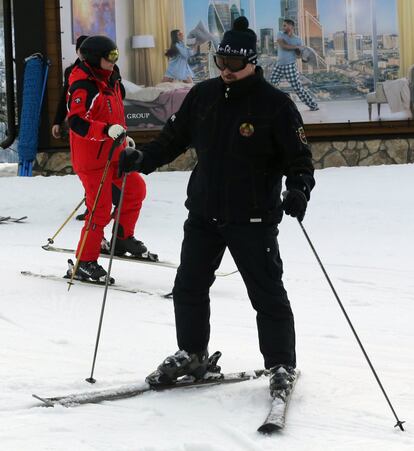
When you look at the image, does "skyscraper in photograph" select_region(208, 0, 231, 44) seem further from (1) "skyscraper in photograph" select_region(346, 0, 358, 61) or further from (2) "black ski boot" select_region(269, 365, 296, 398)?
(2) "black ski boot" select_region(269, 365, 296, 398)

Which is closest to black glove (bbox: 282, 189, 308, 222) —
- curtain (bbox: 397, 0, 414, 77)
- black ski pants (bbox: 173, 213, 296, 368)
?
black ski pants (bbox: 173, 213, 296, 368)

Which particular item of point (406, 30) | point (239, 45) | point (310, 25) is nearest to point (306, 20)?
point (310, 25)

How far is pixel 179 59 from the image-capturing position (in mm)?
13727

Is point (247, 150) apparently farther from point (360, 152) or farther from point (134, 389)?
point (360, 152)

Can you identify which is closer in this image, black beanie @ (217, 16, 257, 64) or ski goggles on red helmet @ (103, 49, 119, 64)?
black beanie @ (217, 16, 257, 64)

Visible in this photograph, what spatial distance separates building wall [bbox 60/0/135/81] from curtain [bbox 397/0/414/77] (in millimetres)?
3559

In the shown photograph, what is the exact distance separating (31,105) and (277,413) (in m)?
10.1

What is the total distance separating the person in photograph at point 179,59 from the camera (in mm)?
13711

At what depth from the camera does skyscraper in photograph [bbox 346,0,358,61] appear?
45.2ft

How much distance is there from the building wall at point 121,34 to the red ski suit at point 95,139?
6510 mm

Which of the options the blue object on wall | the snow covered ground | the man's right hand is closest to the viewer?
the snow covered ground

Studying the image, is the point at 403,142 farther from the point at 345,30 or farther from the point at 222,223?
the point at 222,223

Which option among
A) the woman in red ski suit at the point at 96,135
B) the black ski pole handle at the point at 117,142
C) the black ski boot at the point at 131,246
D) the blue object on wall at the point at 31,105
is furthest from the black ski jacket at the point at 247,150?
the blue object on wall at the point at 31,105

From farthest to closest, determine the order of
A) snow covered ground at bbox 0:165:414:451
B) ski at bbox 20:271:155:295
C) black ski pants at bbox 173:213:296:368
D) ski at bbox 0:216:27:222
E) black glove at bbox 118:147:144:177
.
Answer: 1. ski at bbox 0:216:27:222
2. ski at bbox 20:271:155:295
3. black glove at bbox 118:147:144:177
4. black ski pants at bbox 173:213:296:368
5. snow covered ground at bbox 0:165:414:451
